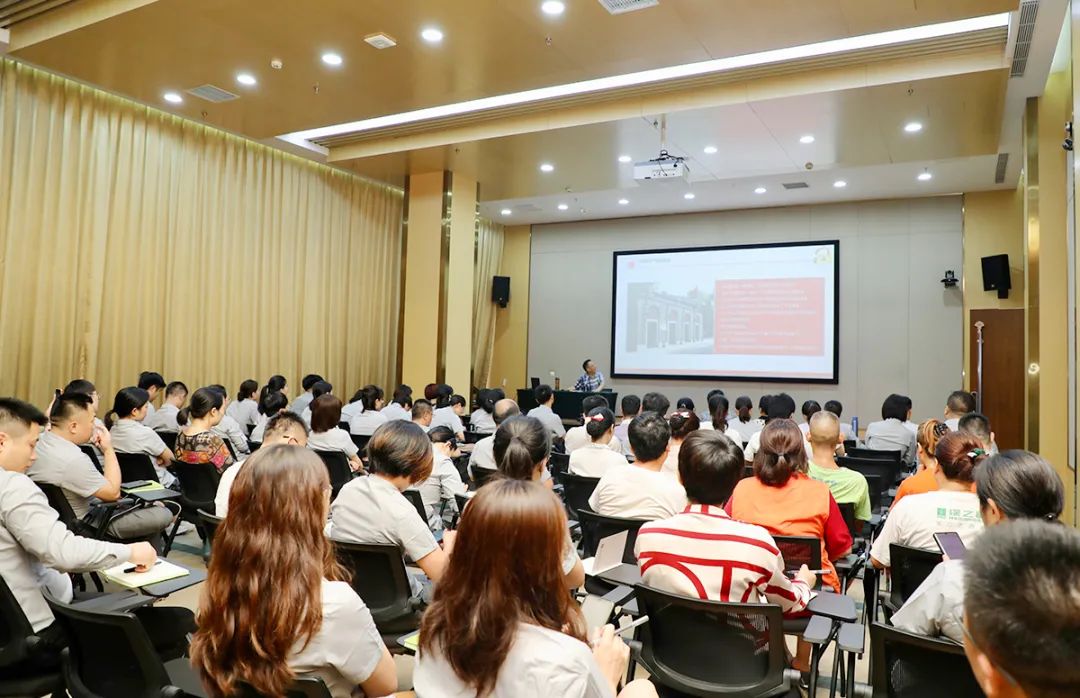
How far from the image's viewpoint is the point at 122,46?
6.91 metres

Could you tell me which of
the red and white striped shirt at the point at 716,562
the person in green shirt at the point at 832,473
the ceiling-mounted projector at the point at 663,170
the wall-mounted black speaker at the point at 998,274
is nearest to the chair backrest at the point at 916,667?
the red and white striped shirt at the point at 716,562

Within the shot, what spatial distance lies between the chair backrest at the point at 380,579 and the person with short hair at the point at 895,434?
Answer: 4.97 m

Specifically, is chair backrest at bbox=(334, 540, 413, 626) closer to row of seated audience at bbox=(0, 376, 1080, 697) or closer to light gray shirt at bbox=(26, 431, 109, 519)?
row of seated audience at bbox=(0, 376, 1080, 697)

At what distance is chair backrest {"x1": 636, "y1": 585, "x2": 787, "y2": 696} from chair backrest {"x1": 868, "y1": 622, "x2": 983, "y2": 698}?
28 centimetres

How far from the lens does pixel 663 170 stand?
26.0 ft

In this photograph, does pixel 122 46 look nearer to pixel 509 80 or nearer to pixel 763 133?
pixel 509 80

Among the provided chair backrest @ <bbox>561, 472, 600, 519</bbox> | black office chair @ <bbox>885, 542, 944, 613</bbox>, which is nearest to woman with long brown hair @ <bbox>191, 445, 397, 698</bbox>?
black office chair @ <bbox>885, 542, 944, 613</bbox>

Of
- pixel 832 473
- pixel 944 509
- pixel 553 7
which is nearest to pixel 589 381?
pixel 553 7

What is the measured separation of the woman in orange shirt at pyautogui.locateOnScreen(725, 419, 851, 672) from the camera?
9.61ft

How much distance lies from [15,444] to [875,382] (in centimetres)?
1175

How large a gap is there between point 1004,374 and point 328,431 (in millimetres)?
9466

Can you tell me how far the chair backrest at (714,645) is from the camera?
6.73 feet

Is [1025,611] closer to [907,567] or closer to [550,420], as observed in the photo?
[907,567]

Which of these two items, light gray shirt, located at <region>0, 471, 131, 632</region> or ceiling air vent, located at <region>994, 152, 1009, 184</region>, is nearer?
light gray shirt, located at <region>0, 471, 131, 632</region>
